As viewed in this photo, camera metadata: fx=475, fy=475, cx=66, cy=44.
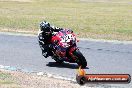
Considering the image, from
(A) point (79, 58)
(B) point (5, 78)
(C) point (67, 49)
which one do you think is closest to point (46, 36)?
(C) point (67, 49)

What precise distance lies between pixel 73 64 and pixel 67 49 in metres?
1.00

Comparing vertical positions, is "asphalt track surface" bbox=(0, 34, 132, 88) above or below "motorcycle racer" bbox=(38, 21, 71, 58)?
below

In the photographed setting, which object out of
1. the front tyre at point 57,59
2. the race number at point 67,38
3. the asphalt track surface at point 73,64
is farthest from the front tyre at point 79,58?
the front tyre at point 57,59

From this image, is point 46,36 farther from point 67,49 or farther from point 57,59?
point 67,49

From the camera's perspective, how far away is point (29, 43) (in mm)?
22344

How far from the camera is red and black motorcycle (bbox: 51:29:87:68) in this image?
15.7 m

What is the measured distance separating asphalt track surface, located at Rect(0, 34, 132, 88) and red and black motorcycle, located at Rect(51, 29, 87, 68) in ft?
0.92

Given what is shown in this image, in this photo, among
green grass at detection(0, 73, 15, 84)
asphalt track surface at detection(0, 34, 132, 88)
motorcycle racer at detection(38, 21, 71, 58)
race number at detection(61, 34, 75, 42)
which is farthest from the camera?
motorcycle racer at detection(38, 21, 71, 58)

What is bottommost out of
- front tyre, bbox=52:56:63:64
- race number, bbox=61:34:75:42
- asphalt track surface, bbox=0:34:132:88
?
asphalt track surface, bbox=0:34:132:88

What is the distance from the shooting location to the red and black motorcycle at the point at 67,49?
15695mm

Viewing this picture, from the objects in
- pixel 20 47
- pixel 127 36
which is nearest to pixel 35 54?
pixel 20 47

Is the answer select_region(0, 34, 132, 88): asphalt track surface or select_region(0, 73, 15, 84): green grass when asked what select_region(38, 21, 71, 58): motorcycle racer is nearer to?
select_region(0, 34, 132, 88): asphalt track surface

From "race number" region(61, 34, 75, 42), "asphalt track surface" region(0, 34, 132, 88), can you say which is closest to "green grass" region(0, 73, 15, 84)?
"asphalt track surface" region(0, 34, 132, 88)

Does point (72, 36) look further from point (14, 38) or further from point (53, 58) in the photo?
point (14, 38)
